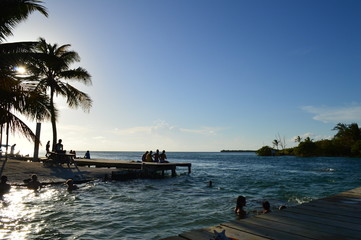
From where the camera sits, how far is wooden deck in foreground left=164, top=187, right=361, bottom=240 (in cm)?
350

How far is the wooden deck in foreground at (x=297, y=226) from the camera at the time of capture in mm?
3496

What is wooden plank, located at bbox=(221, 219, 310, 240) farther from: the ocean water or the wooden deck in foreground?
the ocean water

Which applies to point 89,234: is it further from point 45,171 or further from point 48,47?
point 48,47

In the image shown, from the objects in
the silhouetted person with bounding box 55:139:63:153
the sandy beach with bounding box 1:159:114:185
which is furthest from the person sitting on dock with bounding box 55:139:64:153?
the sandy beach with bounding box 1:159:114:185

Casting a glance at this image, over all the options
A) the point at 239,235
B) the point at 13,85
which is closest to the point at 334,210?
the point at 239,235

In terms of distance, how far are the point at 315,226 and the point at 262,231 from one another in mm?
993

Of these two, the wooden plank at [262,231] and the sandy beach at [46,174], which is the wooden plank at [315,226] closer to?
the wooden plank at [262,231]

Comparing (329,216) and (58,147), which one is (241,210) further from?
(58,147)

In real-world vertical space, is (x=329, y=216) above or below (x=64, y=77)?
below

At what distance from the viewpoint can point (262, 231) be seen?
3.69 m

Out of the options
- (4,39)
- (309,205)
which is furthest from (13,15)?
(309,205)

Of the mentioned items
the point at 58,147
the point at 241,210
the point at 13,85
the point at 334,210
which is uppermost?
the point at 13,85

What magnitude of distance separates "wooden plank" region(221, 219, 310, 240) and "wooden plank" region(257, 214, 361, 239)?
56 centimetres

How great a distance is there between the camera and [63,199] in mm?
Result: 11750
